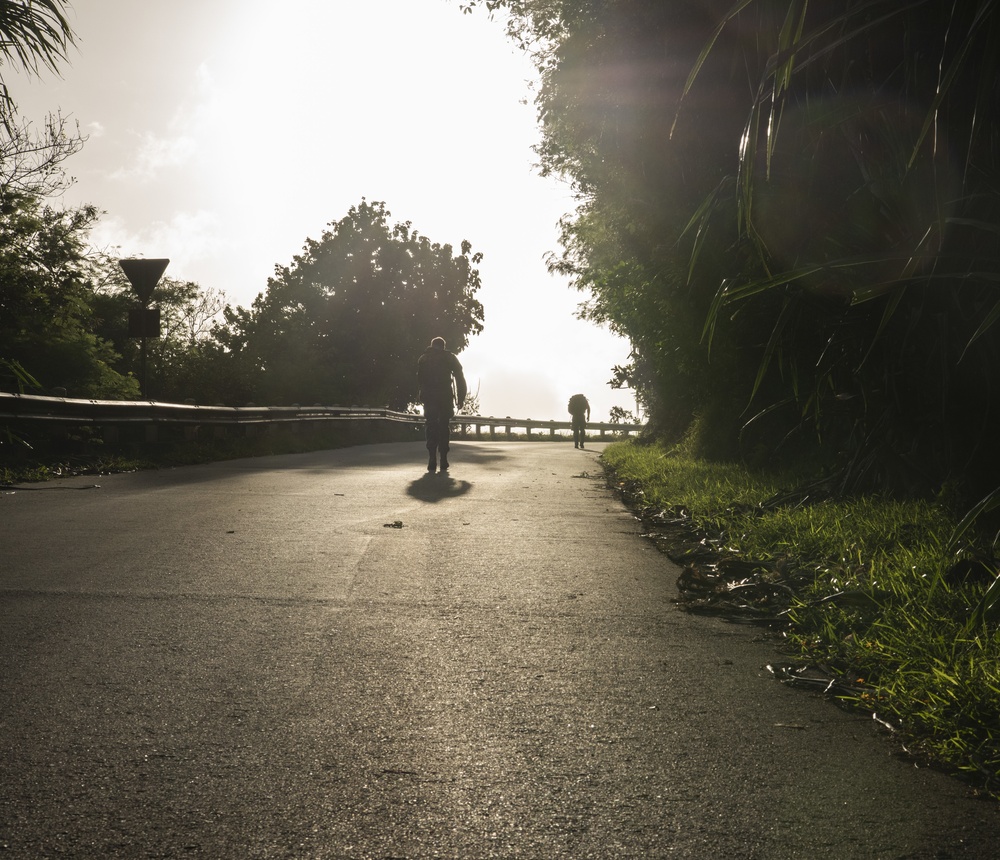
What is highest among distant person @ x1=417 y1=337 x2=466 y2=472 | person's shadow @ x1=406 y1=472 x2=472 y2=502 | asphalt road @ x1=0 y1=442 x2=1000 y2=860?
distant person @ x1=417 y1=337 x2=466 y2=472

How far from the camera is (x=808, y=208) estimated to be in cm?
798

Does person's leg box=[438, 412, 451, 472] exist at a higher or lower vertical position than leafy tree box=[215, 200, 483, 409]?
lower

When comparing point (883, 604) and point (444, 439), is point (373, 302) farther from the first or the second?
point (883, 604)

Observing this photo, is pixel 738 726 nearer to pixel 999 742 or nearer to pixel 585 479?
pixel 999 742

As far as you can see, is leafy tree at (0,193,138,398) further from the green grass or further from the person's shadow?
the green grass

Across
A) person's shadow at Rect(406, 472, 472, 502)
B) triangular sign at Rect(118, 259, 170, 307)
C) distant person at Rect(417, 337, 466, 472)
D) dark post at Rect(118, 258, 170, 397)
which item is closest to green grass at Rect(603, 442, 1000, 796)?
person's shadow at Rect(406, 472, 472, 502)

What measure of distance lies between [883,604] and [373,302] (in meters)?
60.0

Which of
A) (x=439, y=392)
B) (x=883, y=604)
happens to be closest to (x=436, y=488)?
(x=439, y=392)

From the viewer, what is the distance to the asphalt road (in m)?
2.73

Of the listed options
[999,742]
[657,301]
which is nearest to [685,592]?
[999,742]

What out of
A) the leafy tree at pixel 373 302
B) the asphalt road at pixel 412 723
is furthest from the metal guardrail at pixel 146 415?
the leafy tree at pixel 373 302

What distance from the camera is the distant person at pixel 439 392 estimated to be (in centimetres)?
1681

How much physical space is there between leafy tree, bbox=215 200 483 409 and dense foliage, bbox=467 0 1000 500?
142 feet

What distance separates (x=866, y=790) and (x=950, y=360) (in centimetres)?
388
